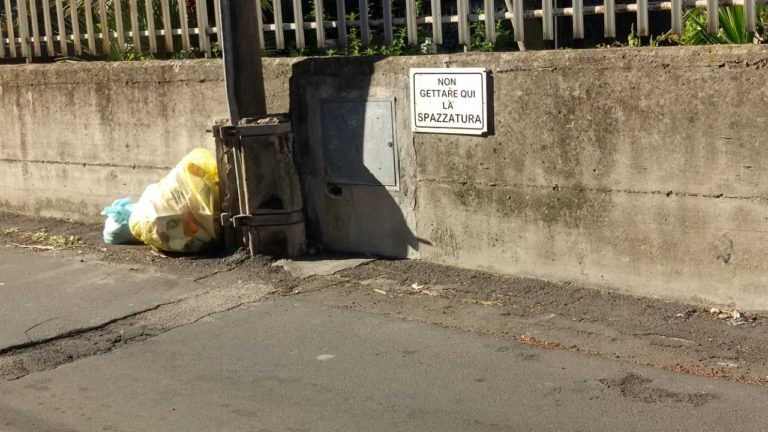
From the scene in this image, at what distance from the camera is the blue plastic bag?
8430 mm

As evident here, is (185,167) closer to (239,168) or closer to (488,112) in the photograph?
(239,168)

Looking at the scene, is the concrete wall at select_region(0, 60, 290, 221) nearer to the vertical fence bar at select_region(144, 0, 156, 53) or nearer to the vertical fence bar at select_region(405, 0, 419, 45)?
the vertical fence bar at select_region(144, 0, 156, 53)

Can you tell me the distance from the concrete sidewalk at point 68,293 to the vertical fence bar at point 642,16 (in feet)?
11.3

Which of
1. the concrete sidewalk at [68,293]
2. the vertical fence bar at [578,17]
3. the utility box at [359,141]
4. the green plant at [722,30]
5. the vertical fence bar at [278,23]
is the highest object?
the vertical fence bar at [278,23]

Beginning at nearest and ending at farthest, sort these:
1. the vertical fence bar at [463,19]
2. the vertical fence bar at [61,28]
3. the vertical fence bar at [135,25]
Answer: the vertical fence bar at [463,19] < the vertical fence bar at [135,25] < the vertical fence bar at [61,28]

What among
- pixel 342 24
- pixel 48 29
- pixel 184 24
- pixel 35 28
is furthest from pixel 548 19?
pixel 35 28

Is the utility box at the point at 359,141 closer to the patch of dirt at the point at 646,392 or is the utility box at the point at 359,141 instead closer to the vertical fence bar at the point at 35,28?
the patch of dirt at the point at 646,392

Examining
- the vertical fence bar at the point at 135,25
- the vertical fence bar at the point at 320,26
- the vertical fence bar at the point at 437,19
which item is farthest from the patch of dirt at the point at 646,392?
the vertical fence bar at the point at 135,25

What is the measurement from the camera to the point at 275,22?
812 centimetres

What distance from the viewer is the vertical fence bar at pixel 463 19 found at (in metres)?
7.10

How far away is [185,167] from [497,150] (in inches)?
100

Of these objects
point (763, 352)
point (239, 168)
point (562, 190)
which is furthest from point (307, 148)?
point (763, 352)

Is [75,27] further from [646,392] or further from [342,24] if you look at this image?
[646,392]

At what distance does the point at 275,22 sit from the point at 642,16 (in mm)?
3075
